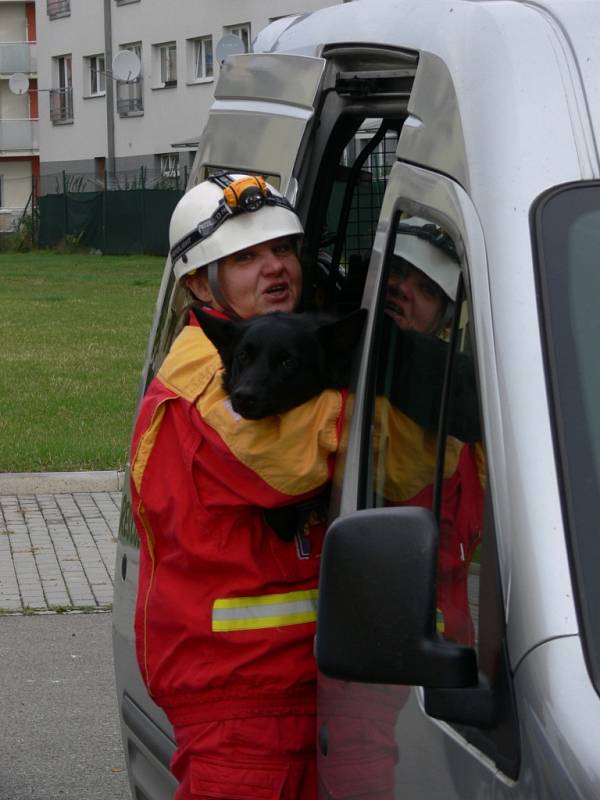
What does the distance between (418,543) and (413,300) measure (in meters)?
0.80

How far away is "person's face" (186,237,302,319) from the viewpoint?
130 inches

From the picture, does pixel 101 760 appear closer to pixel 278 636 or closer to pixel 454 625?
pixel 278 636

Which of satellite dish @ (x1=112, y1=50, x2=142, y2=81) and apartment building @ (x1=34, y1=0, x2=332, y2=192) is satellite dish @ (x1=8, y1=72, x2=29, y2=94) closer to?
apartment building @ (x1=34, y1=0, x2=332, y2=192)

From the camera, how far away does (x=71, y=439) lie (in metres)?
12.3

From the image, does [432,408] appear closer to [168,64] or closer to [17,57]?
[168,64]

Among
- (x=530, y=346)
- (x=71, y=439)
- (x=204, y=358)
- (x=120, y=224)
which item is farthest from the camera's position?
(x=120, y=224)

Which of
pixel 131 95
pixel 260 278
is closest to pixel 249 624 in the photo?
pixel 260 278

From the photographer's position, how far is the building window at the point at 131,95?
51.2 m

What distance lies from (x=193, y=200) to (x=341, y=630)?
4.89 feet

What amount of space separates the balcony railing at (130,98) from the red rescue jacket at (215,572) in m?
49.0

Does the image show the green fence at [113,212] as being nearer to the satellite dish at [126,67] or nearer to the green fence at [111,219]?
the green fence at [111,219]

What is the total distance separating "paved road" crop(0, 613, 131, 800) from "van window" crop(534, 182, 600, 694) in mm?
3679

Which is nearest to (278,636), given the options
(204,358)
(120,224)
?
(204,358)

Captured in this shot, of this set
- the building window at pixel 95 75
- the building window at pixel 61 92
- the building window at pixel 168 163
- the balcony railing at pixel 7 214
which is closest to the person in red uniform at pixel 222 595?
the building window at pixel 168 163
